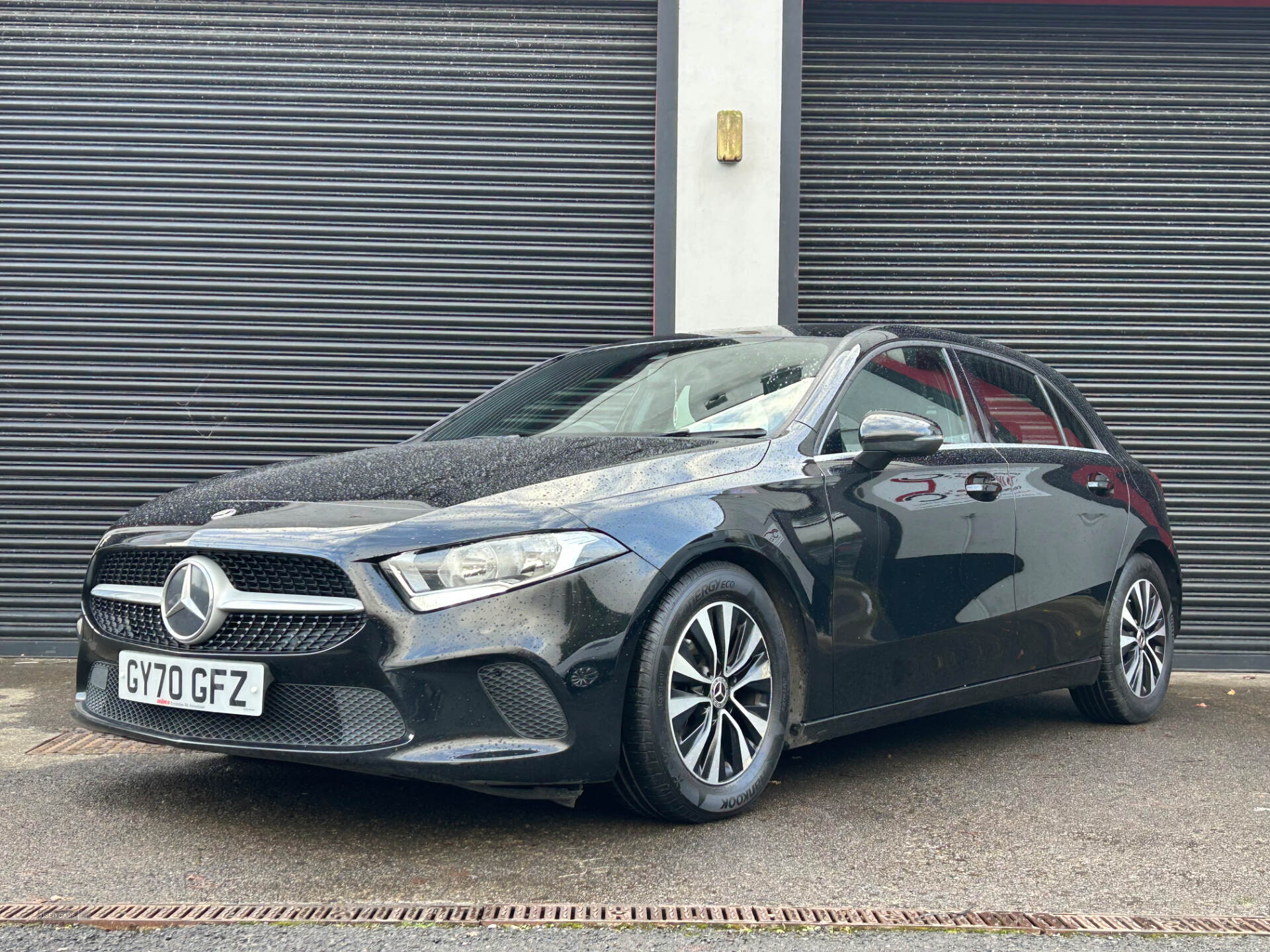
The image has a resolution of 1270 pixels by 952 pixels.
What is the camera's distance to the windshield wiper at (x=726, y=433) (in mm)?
3984

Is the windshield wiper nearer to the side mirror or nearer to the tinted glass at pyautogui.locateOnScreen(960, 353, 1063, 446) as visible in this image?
→ the side mirror

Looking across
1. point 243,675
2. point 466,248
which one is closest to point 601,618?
point 243,675

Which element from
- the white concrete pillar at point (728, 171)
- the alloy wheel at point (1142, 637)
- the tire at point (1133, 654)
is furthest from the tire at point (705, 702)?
the white concrete pillar at point (728, 171)

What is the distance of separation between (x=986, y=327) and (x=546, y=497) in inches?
194

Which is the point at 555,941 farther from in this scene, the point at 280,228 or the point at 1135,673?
the point at 280,228

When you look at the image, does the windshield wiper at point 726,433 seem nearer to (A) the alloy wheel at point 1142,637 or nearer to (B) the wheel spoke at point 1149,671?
(A) the alloy wheel at point 1142,637

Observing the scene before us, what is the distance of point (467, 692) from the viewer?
311 cm

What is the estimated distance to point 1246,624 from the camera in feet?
24.5

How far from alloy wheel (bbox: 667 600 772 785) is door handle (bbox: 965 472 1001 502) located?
3.97 feet

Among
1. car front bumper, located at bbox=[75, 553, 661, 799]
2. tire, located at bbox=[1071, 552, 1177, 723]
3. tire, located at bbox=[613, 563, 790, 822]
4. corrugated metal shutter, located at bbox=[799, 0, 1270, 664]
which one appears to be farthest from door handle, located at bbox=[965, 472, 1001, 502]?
corrugated metal shutter, located at bbox=[799, 0, 1270, 664]

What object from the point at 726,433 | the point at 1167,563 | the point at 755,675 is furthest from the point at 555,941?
the point at 1167,563

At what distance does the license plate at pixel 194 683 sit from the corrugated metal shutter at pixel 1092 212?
4.95 m

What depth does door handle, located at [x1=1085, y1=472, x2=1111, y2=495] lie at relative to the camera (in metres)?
5.13

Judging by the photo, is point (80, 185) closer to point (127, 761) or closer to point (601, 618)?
point (127, 761)
